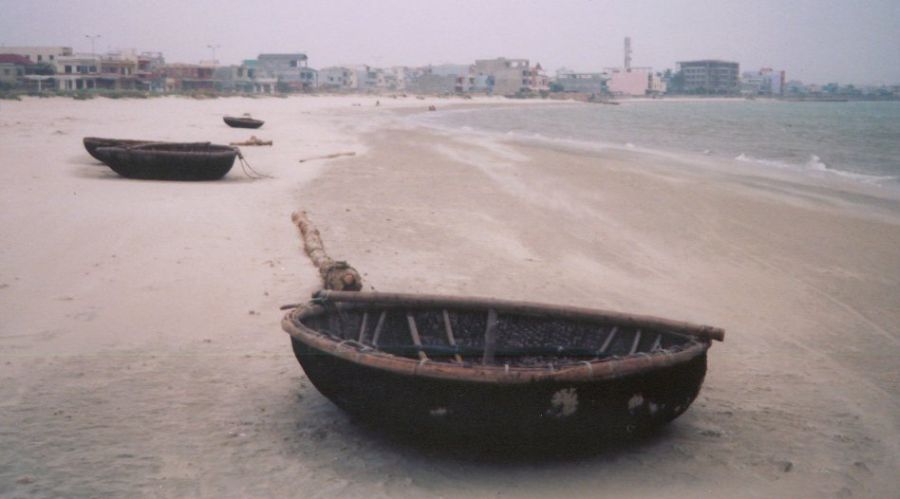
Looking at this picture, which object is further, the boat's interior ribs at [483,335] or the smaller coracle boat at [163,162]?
the smaller coracle boat at [163,162]

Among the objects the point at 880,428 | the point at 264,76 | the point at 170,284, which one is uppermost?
the point at 264,76

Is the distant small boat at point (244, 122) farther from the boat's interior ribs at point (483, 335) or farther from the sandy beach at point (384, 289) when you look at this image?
the boat's interior ribs at point (483, 335)

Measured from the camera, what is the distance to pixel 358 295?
5.34m

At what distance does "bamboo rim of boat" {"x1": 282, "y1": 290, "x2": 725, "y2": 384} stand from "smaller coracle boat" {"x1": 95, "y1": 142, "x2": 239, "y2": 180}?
10188 mm

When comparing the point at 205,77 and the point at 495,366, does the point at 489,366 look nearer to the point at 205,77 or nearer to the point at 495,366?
the point at 495,366

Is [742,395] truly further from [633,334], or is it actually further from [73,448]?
[73,448]

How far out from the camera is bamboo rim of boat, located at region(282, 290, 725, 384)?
391 centimetres

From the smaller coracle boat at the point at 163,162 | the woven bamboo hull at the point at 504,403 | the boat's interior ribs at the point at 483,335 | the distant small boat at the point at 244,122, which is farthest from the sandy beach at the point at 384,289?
the distant small boat at the point at 244,122

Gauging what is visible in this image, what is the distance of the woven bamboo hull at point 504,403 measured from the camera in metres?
3.99

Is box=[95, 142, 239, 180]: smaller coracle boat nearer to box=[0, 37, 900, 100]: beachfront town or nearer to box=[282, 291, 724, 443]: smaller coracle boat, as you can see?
box=[282, 291, 724, 443]: smaller coracle boat

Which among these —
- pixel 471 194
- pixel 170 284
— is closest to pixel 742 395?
pixel 170 284

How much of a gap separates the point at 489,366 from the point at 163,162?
1194 cm

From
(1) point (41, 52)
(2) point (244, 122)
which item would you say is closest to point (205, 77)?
(1) point (41, 52)

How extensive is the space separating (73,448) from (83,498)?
0.61m
